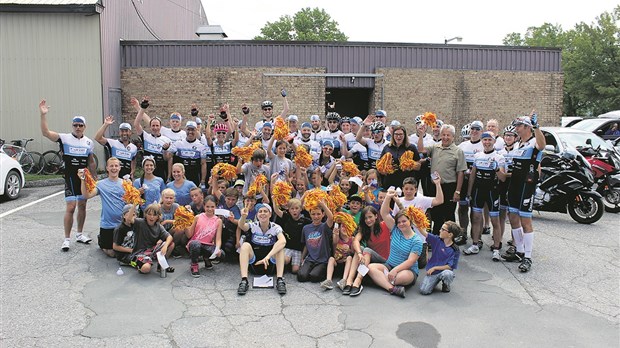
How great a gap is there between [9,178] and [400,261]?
10.6 metres

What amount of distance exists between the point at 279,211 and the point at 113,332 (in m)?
2.94

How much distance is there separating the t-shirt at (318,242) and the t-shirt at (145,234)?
2191 millimetres

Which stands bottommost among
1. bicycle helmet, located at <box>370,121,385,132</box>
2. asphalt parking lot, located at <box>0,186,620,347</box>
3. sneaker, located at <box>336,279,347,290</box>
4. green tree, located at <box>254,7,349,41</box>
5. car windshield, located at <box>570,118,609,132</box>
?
asphalt parking lot, located at <box>0,186,620,347</box>

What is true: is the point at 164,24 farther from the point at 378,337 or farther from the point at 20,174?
the point at 378,337

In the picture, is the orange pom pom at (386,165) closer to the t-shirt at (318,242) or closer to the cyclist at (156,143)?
the t-shirt at (318,242)

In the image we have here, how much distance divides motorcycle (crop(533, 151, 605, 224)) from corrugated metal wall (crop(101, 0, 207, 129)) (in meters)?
14.9

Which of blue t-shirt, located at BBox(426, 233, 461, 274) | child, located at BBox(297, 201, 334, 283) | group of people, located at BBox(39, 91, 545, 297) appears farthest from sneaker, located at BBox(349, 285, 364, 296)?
blue t-shirt, located at BBox(426, 233, 461, 274)

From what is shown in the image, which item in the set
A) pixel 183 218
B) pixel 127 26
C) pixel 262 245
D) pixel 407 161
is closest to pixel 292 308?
pixel 262 245

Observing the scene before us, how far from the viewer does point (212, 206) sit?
7707 mm

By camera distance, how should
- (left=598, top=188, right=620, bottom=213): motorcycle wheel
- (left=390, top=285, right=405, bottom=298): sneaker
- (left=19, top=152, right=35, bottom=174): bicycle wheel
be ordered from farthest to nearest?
(left=19, top=152, right=35, bottom=174): bicycle wheel < (left=598, top=188, right=620, bottom=213): motorcycle wheel < (left=390, top=285, right=405, bottom=298): sneaker

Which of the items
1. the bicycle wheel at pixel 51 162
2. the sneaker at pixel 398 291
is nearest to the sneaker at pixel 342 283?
the sneaker at pixel 398 291

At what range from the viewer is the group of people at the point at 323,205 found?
686cm

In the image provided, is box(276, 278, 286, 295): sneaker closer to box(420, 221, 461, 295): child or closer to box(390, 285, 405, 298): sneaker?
box(390, 285, 405, 298): sneaker

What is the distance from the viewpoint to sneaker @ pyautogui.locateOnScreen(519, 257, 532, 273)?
7469mm
